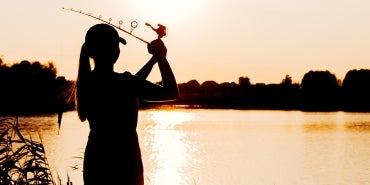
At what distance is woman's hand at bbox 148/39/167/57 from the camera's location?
3701 millimetres

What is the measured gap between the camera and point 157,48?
3729 mm

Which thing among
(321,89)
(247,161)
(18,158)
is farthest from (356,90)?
(18,158)

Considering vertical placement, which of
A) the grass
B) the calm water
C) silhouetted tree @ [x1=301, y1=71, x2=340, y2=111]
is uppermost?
silhouetted tree @ [x1=301, y1=71, x2=340, y2=111]

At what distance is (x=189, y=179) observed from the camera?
1215 inches

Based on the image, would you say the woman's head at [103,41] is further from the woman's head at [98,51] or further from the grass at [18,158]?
the grass at [18,158]

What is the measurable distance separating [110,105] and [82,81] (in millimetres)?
217

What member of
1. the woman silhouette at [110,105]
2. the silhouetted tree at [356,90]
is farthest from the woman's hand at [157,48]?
A: the silhouetted tree at [356,90]

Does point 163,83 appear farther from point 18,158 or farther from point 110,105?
point 18,158

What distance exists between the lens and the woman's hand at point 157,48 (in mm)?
3701

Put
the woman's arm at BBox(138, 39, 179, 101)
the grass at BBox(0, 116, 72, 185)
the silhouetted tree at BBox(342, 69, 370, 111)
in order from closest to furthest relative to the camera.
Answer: the woman's arm at BBox(138, 39, 179, 101) → the grass at BBox(0, 116, 72, 185) → the silhouetted tree at BBox(342, 69, 370, 111)

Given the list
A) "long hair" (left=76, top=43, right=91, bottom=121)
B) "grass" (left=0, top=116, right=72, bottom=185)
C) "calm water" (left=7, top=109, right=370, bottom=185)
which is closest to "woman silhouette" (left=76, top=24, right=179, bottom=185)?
"long hair" (left=76, top=43, right=91, bottom=121)

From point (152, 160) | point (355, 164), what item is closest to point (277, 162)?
point (355, 164)

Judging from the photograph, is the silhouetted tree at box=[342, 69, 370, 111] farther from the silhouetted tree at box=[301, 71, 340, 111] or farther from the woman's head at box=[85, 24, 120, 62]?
the woman's head at box=[85, 24, 120, 62]

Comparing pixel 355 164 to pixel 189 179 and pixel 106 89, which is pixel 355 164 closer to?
pixel 189 179
